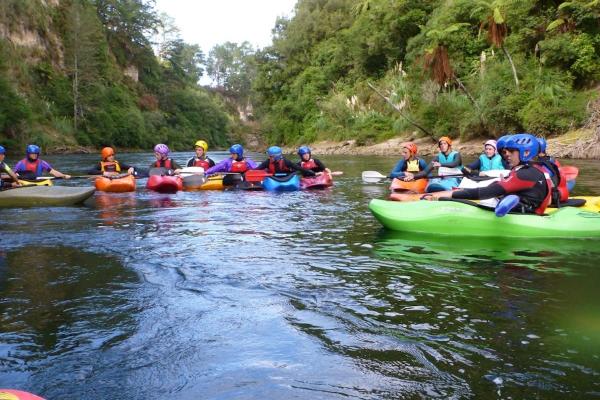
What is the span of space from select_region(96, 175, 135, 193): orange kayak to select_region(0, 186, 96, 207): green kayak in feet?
5.86

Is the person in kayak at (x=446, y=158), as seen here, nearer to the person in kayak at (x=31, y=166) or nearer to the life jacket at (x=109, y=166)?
the life jacket at (x=109, y=166)

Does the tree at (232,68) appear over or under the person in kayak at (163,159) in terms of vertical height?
over

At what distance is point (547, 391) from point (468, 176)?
6.19m

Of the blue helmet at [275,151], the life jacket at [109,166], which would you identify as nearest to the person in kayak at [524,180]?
the blue helmet at [275,151]

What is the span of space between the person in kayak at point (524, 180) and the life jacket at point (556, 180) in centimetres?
28

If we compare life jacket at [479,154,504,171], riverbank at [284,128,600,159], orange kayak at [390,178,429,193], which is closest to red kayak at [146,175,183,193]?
orange kayak at [390,178,429,193]

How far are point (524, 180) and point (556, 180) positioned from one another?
82 centimetres

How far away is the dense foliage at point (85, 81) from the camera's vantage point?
3192 centimetres

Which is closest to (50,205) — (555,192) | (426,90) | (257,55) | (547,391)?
(555,192)

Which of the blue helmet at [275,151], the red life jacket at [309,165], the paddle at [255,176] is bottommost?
the paddle at [255,176]

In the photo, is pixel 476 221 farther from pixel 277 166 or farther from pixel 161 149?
pixel 161 149

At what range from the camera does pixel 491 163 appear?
903 centimetres

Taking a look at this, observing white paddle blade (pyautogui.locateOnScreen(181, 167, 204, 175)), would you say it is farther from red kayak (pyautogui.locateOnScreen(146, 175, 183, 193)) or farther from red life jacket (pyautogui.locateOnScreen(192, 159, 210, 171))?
red life jacket (pyautogui.locateOnScreen(192, 159, 210, 171))

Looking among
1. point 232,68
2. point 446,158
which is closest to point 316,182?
point 446,158
